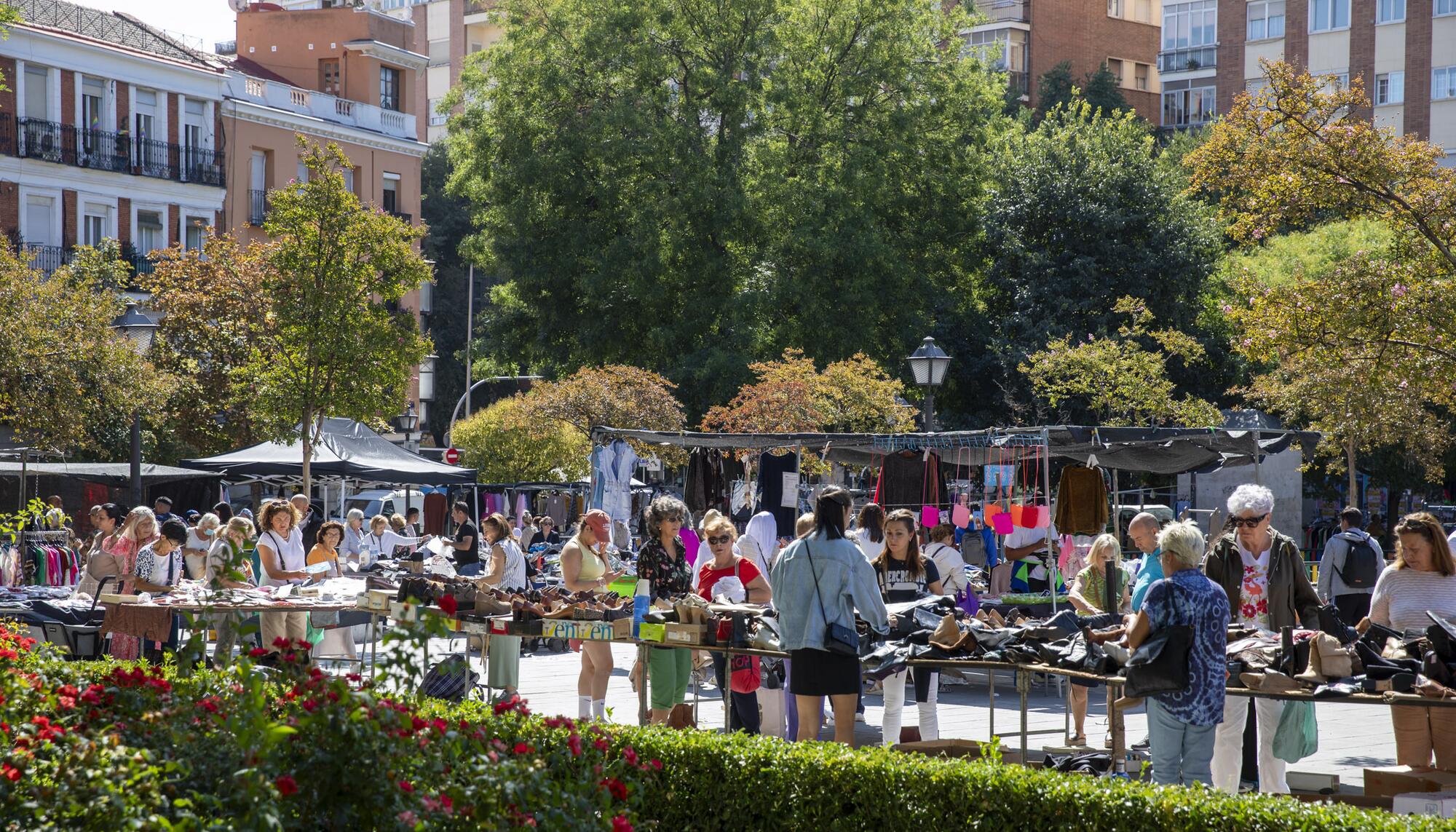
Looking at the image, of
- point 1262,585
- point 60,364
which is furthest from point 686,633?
point 60,364

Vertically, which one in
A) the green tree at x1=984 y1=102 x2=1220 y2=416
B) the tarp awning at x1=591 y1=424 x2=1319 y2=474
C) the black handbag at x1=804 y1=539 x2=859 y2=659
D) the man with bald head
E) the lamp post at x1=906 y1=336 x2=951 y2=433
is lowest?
the black handbag at x1=804 y1=539 x2=859 y2=659

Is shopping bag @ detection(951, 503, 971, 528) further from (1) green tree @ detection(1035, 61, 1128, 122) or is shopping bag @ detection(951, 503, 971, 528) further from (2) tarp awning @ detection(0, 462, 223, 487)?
(1) green tree @ detection(1035, 61, 1128, 122)

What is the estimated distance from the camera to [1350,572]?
10.7m

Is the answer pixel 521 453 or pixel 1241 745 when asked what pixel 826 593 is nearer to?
pixel 1241 745

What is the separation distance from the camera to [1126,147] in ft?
117

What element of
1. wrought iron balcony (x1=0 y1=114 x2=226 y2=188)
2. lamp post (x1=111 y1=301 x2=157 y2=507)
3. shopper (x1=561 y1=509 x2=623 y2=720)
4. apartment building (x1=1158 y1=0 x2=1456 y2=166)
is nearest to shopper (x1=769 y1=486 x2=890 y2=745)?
shopper (x1=561 y1=509 x2=623 y2=720)

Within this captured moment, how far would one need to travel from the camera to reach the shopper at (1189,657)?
6852 mm

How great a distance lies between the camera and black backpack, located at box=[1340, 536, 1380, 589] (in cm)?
1068

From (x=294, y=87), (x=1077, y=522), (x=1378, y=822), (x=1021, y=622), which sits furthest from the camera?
(x=294, y=87)

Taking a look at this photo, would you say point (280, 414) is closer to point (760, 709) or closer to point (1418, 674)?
point (760, 709)

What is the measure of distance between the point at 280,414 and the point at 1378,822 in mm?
19109

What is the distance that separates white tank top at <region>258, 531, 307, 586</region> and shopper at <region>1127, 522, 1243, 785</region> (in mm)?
7653

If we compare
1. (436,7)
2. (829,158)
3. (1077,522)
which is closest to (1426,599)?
(1077,522)

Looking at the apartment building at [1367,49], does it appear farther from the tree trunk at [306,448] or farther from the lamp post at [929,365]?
the tree trunk at [306,448]
